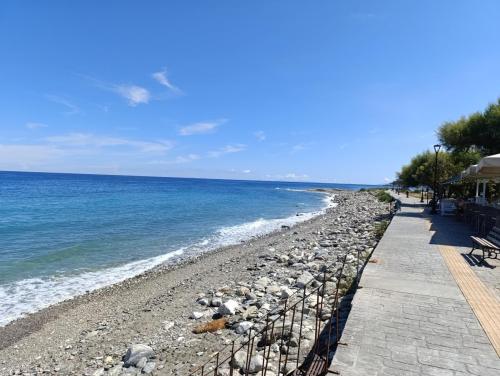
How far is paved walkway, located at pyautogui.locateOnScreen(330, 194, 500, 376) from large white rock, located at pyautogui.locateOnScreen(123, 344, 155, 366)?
3.61m

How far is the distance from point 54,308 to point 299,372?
8.47m

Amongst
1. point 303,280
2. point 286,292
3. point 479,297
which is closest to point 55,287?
point 286,292

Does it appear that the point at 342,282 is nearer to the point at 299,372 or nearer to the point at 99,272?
the point at 299,372

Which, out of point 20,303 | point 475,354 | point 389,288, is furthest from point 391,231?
point 20,303

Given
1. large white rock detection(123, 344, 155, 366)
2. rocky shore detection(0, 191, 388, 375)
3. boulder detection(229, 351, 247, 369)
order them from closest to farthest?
boulder detection(229, 351, 247, 369)
large white rock detection(123, 344, 155, 366)
rocky shore detection(0, 191, 388, 375)

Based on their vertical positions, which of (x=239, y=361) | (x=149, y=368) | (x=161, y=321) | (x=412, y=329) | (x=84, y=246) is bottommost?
(x=84, y=246)

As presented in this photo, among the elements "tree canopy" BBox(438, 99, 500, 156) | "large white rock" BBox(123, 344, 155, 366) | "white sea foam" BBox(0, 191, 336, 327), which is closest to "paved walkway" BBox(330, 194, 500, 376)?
"large white rock" BBox(123, 344, 155, 366)

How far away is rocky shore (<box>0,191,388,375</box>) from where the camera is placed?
6.20 metres

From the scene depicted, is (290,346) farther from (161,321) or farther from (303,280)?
(303,280)

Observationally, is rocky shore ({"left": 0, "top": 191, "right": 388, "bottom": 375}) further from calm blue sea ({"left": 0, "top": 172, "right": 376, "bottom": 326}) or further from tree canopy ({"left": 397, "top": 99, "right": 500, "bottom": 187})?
tree canopy ({"left": 397, "top": 99, "right": 500, "bottom": 187})

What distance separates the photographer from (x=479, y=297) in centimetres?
620

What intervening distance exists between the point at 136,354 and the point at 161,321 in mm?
1977

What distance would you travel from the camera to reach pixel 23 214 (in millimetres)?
29125

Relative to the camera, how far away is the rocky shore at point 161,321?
20.4ft
